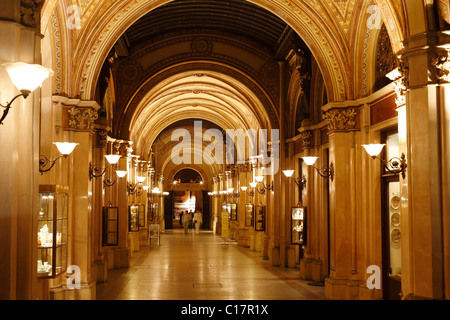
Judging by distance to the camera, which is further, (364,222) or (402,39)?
(364,222)

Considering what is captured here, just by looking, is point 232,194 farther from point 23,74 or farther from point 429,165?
point 23,74

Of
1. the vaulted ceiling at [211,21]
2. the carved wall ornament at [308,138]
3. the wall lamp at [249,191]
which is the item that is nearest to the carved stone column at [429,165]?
the carved wall ornament at [308,138]

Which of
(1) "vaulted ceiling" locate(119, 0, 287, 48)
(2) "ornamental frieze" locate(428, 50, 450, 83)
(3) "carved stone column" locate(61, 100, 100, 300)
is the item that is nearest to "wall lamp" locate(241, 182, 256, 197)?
(1) "vaulted ceiling" locate(119, 0, 287, 48)

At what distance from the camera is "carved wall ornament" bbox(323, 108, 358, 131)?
10305 mm

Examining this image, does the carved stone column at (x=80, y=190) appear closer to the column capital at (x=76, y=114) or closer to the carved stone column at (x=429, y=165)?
the column capital at (x=76, y=114)

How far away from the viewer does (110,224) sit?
13.5m

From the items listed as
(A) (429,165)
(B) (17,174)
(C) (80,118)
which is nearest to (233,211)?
(C) (80,118)

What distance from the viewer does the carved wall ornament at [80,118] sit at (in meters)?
10.0

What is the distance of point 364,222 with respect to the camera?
10.1 metres

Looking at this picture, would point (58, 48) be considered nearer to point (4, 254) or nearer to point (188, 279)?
point (4, 254)

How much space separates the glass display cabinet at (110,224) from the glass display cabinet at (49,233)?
573cm

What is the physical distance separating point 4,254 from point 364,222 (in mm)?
7027

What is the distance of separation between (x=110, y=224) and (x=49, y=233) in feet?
20.6

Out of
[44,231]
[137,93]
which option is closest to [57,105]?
[44,231]
